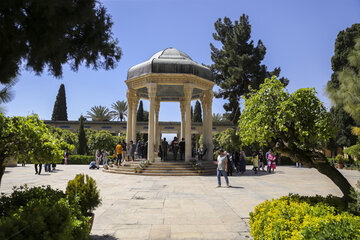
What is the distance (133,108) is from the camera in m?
20.0

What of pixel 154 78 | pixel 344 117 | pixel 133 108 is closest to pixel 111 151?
pixel 133 108

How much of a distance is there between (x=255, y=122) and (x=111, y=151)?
31.6m

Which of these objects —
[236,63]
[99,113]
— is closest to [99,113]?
[99,113]

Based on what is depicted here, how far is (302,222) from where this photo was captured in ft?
12.0

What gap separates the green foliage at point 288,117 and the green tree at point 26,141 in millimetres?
4044

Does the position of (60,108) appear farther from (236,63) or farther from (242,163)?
(242,163)

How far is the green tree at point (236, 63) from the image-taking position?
101 feet

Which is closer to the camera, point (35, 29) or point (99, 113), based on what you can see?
point (35, 29)

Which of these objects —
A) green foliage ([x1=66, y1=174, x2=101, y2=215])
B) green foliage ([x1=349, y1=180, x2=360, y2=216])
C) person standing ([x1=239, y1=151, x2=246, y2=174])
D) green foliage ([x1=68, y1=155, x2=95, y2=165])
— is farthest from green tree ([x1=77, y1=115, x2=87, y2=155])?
green foliage ([x1=349, y1=180, x2=360, y2=216])

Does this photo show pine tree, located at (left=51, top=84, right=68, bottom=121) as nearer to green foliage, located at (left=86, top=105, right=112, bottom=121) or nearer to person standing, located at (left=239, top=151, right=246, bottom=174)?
green foliage, located at (left=86, top=105, right=112, bottom=121)

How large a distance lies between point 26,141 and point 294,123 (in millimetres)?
5173

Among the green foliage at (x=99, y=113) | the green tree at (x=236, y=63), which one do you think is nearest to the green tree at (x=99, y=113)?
the green foliage at (x=99, y=113)

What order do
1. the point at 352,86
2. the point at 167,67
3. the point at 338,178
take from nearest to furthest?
the point at 338,178 → the point at 352,86 → the point at 167,67

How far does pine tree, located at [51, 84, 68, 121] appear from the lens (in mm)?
47750
